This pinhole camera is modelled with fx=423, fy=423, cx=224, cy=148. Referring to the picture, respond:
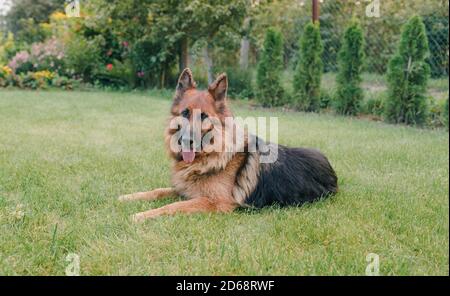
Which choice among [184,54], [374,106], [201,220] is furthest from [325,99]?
[201,220]

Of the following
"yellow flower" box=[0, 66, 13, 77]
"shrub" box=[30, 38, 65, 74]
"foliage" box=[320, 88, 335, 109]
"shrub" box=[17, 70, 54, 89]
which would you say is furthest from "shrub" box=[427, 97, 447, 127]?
"yellow flower" box=[0, 66, 13, 77]

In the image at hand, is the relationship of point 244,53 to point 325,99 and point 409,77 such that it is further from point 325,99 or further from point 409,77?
point 409,77

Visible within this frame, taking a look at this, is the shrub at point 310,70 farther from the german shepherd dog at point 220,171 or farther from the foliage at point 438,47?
the german shepherd dog at point 220,171

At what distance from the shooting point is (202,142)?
3.76m

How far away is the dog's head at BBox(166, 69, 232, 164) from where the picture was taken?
3.70 meters

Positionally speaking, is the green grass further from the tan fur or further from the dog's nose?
the dog's nose

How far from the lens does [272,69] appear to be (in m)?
11.6

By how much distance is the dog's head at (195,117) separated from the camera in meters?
3.70

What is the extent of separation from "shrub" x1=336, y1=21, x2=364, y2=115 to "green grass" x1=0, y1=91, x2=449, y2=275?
364cm

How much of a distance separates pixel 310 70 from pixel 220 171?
7.66 m

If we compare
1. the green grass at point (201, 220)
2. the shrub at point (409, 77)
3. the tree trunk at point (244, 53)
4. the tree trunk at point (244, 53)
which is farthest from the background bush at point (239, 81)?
the green grass at point (201, 220)

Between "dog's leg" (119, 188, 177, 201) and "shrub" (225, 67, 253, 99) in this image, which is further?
"shrub" (225, 67, 253, 99)

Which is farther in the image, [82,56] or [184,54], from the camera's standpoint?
[82,56]
